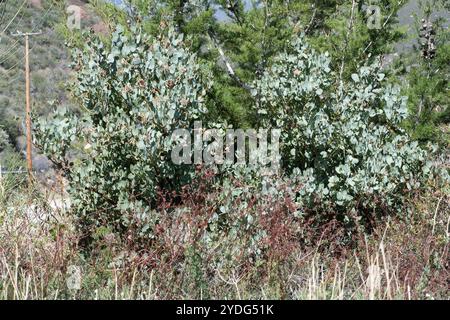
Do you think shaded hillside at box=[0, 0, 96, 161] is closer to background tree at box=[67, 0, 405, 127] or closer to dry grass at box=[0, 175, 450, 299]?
background tree at box=[67, 0, 405, 127]

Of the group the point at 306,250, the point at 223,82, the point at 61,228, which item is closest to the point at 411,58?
the point at 223,82

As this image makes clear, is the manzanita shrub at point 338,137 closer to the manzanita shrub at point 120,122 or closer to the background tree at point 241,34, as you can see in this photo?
the manzanita shrub at point 120,122

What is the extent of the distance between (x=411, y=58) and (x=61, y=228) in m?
10.9

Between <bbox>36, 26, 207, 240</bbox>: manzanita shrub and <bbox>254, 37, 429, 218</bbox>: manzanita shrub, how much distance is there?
935 millimetres

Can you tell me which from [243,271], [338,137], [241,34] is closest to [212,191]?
[243,271]

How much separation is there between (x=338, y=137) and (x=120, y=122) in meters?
2.03

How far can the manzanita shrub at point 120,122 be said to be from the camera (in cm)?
546

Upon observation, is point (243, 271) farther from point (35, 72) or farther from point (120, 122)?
point (35, 72)

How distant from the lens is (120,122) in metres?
5.45

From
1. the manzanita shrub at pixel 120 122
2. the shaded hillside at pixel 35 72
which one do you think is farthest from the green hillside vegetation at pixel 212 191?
the shaded hillside at pixel 35 72

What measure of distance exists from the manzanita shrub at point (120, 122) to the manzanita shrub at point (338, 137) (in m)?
0.93

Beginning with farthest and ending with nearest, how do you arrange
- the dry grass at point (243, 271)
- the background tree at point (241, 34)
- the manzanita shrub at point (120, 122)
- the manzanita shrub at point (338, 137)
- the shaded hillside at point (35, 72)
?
1. the shaded hillside at point (35, 72)
2. the background tree at point (241, 34)
3. the manzanita shrub at point (338, 137)
4. the manzanita shrub at point (120, 122)
5. the dry grass at point (243, 271)

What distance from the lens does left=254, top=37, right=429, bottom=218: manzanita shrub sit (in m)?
5.66
